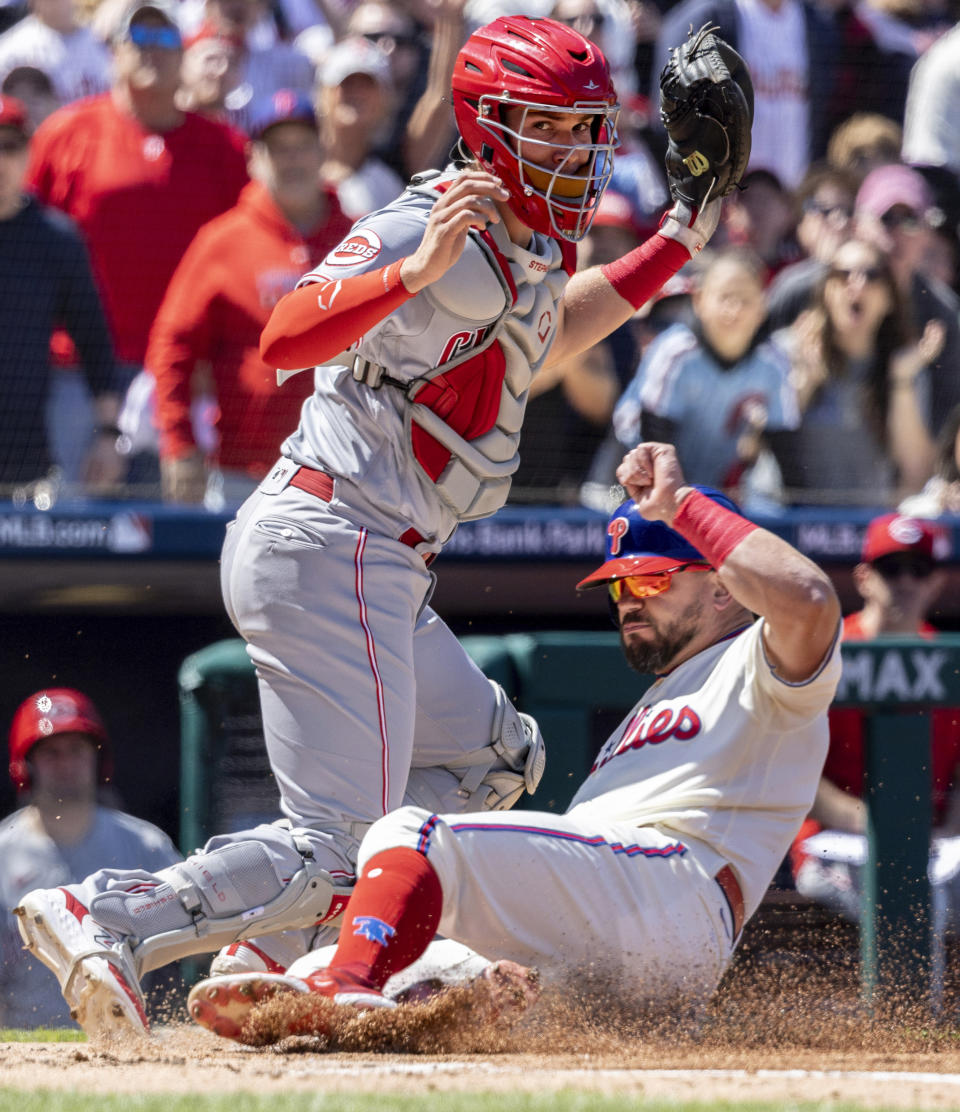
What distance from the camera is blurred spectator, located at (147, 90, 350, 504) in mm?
5883

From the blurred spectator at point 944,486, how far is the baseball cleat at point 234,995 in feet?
13.4

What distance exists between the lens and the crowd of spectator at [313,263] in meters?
6.00

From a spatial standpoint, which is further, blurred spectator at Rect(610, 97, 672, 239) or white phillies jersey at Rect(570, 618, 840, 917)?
blurred spectator at Rect(610, 97, 672, 239)

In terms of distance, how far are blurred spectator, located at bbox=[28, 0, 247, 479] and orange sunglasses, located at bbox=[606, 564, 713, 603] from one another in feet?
10.8

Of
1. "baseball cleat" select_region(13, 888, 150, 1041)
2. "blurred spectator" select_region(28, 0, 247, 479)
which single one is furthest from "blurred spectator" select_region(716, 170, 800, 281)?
"baseball cleat" select_region(13, 888, 150, 1041)

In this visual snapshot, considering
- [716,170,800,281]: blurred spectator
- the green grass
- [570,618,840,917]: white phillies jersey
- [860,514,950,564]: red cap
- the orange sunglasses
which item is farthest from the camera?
[716,170,800,281]: blurred spectator

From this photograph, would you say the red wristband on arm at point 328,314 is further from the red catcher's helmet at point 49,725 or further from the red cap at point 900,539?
the red cap at point 900,539

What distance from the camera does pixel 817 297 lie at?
6.48m

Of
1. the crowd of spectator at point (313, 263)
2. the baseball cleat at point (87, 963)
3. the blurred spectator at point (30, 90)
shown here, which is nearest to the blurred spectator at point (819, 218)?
the crowd of spectator at point (313, 263)

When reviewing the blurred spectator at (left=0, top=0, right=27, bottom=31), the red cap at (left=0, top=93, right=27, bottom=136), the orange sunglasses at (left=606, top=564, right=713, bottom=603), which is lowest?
the orange sunglasses at (left=606, top=564, right=713, bottom=603)

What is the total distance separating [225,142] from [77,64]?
846 mm

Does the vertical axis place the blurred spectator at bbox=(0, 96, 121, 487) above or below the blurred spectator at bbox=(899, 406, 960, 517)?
above

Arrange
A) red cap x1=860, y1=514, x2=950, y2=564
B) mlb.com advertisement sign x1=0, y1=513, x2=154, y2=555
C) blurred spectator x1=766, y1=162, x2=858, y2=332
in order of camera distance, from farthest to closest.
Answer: blurred spectator x1=766, y1=162, x2=858, y2=332, mlb.com advertisement sign x1=0, y1=513, x2=154, y2=555, red cap x1=860, y1=514, x2=950, y2=564

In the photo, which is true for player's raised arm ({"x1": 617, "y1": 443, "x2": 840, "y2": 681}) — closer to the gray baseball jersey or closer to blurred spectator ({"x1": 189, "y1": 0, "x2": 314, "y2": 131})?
the gray baseball jersey
